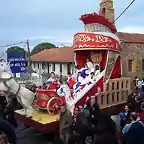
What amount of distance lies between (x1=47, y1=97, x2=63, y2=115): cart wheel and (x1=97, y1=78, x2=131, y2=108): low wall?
4.16ft

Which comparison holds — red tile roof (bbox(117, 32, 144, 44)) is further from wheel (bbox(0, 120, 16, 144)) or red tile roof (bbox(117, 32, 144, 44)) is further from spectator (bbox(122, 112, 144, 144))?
spectator (bbox(122, 112, 144, 144))

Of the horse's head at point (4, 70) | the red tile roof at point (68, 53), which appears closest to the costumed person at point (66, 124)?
the horse's head at point (4, 70)

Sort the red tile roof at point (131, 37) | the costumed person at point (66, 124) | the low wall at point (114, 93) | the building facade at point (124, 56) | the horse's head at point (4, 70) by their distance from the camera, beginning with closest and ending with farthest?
the costumed person at point (66, 124) < the horse's head at point (4, 70) < the low wall at point (114, 93) < the building facade at point (124, 56) < the red tile roof at point (131, 37)

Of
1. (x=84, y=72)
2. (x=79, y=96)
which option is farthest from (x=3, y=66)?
(x=84, y=72)

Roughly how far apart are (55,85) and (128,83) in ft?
8.39

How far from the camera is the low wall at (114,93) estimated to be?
7219 millimetres

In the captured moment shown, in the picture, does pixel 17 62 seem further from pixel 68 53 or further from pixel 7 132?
pixel 68 53

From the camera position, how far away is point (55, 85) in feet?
25.4

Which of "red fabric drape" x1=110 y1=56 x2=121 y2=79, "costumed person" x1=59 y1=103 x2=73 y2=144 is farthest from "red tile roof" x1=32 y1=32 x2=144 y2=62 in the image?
"costumed person" x1=59 y1=103 x2=73 y2=144

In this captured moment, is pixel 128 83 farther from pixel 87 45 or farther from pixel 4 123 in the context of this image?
pixel 4 123

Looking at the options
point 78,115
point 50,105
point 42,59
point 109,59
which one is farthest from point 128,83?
point 42,59

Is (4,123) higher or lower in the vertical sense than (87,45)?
lower

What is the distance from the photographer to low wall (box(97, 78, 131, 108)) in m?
7.22

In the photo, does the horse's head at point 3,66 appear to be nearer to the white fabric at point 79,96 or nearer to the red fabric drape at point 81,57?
the white fabric at point 79,96
